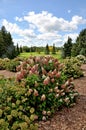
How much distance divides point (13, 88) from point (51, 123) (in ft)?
3.92

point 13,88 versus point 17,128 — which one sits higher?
point 13,88

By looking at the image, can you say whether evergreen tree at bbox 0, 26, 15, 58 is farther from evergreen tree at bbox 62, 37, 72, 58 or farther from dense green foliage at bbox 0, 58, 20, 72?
dense green foliage at bbox 0, 58, 20, 72

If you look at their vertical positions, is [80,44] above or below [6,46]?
above

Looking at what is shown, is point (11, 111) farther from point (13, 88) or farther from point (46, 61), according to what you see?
point (46, 61)

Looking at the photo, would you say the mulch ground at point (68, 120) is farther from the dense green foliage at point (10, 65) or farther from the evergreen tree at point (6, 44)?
the evergreen tree at point (6, 44)

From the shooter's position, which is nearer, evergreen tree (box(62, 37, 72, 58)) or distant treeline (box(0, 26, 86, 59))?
distant treeline (box(0, 26, 86, 59))

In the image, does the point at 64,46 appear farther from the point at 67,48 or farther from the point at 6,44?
the point at 6,44

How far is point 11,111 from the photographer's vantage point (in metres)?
4.94

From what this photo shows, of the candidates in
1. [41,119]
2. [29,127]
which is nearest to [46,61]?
[41,119]

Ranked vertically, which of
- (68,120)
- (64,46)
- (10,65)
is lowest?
(68,120)

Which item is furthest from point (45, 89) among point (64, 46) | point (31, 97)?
point (64, 46)

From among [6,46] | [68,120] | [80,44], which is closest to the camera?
[68,120]

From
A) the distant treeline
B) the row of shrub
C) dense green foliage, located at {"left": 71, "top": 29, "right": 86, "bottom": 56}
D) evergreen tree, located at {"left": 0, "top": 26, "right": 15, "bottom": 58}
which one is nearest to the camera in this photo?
the row of shrub

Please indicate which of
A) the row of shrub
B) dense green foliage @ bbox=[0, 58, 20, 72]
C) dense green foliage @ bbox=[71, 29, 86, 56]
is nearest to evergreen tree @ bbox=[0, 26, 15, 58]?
dense green foliage @ bbox=[71, 29, 86, 56]
